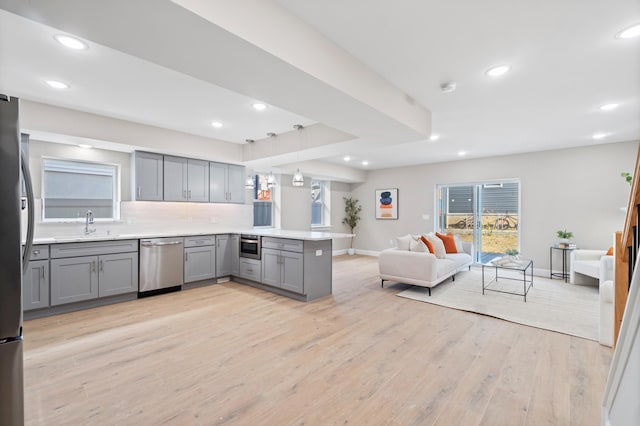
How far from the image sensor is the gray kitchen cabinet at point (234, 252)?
5.28 m

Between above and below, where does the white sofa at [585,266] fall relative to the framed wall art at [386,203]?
below

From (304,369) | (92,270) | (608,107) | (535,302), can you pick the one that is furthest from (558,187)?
(92,270)

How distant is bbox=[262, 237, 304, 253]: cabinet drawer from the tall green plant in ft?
15.0

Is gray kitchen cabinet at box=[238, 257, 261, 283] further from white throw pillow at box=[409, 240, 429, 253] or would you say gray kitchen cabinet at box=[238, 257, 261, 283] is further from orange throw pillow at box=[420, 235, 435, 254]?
orange throw pillow at box=[420, 235, 435, 254]

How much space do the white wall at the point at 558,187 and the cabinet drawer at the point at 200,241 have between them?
5298 mm

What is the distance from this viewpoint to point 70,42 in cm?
226

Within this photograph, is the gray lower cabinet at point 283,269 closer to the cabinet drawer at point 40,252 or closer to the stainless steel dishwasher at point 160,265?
the stainless steel dishwasher at point 160,265

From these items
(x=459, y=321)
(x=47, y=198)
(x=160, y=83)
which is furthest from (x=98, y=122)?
(x=459, y=321)

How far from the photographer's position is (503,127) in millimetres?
4410

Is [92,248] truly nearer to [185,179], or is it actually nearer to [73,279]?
[73,279]

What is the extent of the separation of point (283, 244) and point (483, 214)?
5217 mm

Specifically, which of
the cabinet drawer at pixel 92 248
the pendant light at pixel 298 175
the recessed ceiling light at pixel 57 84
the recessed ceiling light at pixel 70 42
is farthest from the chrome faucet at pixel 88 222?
the pendant light at pixel 298 175

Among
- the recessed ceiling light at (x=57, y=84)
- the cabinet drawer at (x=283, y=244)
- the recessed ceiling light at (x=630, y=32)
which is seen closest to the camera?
the recessed ceiling light at (x=630, y=32)

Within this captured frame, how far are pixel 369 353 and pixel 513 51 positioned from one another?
9.41 ft
